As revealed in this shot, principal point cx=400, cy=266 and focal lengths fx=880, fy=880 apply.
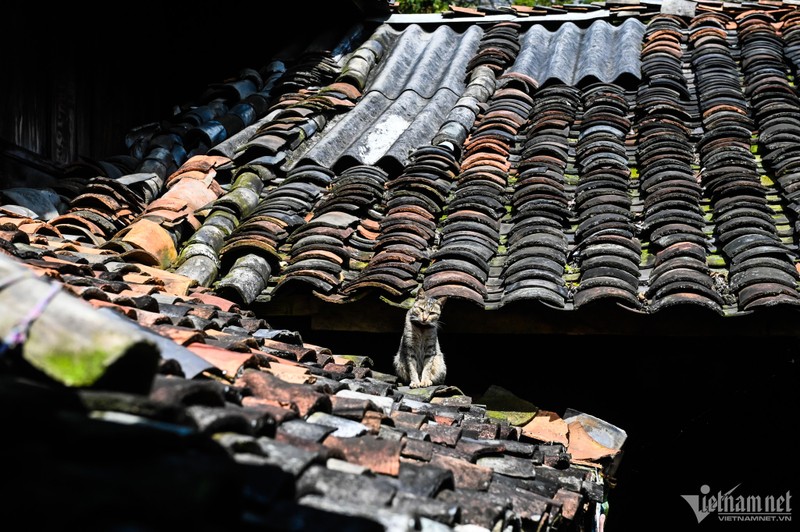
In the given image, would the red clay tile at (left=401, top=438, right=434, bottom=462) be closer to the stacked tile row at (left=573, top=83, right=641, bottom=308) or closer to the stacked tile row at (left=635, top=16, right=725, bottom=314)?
the stacked tile row at (left=573, top=83, right=641, bottom=308)

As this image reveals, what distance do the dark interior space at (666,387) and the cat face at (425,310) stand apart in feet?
0.76

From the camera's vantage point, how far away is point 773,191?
250 inches

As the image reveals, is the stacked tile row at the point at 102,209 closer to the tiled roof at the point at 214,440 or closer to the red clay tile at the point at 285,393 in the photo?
the tiled roof at the point at 214,440

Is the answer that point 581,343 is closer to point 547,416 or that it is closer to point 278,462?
point 547,416

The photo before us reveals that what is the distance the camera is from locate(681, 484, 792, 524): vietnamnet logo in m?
6.57

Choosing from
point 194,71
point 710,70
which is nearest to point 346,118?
point 194,71

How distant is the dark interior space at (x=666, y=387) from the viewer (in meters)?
5.88

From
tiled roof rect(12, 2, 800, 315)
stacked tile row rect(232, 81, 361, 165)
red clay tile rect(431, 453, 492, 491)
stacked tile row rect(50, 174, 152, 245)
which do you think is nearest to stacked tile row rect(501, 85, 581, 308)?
tiled roof rect(12, 2, 800, 315)

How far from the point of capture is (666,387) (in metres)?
5.93

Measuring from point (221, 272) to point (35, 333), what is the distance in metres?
4.18

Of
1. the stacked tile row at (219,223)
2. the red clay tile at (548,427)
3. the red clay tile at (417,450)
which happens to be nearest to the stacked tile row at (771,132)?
the red clay tile at (548,427)

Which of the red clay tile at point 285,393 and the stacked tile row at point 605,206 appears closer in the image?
the red clay tile at point 285,393

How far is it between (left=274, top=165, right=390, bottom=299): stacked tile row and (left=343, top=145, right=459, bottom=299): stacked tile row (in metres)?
0.10

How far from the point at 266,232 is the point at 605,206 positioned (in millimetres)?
2434
